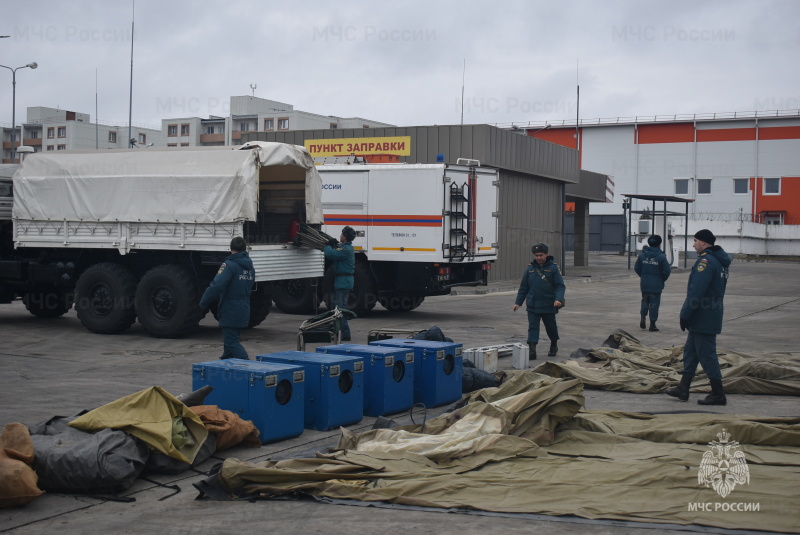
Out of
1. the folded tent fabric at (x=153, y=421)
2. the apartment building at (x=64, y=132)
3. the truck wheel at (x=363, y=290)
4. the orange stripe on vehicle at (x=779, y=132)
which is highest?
the apartment building at (x=64, y=132)

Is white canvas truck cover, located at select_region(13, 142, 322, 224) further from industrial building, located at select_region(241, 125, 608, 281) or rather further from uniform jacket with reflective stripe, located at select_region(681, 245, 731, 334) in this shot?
industrial building, located at select_region(241, 125, 608, 281)

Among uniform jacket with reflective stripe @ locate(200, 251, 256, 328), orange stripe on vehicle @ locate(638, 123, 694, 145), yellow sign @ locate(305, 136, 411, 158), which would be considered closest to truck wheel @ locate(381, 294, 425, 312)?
uniform jacket with reflective stripe @ locate(200, 251, 256, 328)

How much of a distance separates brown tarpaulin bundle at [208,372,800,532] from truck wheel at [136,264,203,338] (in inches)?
301

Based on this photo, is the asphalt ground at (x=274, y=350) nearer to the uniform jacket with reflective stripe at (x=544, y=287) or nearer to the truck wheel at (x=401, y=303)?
the truck wheel at (x=401, y=303)

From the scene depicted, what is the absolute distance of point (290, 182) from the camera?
16312 millimetres

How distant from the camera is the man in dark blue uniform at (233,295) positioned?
35.7ft

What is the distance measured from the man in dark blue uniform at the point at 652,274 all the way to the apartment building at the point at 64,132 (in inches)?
2972

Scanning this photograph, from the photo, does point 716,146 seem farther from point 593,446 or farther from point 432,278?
point 593,446

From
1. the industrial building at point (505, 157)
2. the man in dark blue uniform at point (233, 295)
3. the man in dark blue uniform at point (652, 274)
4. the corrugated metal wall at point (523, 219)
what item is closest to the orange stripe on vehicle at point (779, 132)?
the industrial building at point (505, 157)

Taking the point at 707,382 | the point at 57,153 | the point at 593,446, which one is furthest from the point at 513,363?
the point at 57,153

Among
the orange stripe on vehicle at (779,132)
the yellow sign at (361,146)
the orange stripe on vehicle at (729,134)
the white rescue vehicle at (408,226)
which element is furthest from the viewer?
the orange stripe on vehicle at (729,134)

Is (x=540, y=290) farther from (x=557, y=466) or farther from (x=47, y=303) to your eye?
(x=47, y=303)

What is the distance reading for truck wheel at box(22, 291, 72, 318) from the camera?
17016 millimetres

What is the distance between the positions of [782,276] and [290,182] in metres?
28.9
